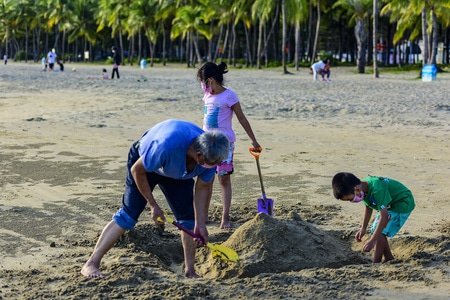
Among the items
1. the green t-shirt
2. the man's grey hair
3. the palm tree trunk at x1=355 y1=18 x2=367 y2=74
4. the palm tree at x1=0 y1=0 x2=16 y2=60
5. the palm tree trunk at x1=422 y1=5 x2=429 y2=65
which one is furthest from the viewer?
the palm tree at x1=0 y1=0 x2=16 y2=60

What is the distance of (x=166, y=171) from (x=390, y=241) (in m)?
2.29

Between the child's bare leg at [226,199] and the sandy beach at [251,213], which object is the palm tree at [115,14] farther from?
the child's bare leg at [226,199]

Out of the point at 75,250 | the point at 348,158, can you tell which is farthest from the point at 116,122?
the point at 75,250

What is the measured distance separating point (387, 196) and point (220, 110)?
1.73 metres

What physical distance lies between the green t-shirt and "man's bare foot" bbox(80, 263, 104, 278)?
1.90 meters

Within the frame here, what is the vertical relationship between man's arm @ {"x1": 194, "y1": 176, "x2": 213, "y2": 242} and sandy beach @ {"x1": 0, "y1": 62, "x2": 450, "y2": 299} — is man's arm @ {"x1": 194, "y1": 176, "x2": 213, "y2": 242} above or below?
above

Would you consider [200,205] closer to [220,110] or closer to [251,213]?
[220,110]

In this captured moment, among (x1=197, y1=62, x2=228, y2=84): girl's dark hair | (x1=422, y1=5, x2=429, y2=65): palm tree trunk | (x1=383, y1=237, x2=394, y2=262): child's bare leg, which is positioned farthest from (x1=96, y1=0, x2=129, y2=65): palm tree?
(x1=383, y1=237, x2=394, y2=262): child's bare leg

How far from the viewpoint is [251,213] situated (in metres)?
6.86

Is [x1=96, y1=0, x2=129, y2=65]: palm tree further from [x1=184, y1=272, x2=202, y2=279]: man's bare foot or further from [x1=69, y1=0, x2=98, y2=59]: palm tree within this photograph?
[x1=184, y1=272, x2=202, y2=279]: man's bare foot

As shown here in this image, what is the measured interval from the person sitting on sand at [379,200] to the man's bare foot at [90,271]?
65.9 inches

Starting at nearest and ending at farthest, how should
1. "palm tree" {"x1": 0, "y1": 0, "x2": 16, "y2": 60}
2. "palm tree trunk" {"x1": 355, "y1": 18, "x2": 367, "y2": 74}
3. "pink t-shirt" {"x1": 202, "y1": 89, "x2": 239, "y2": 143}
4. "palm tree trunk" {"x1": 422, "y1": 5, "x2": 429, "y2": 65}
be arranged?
"pink t-shirt" {"x1": 202, "y1": 89, "x2": 239, "y2": 143} < "palm tree trunk" {"x1": 422, "y1": 5, "x2": 429, "y2": 65} < "palm tree trunk" {"x1": 355, "y1": 18, "x2": 367, "y2": 74} < "palm tree" {"x1": 0, "y1": 0, "x2": 16, "y2": 60}

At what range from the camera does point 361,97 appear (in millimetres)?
18828

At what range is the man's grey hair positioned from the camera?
4.14m
